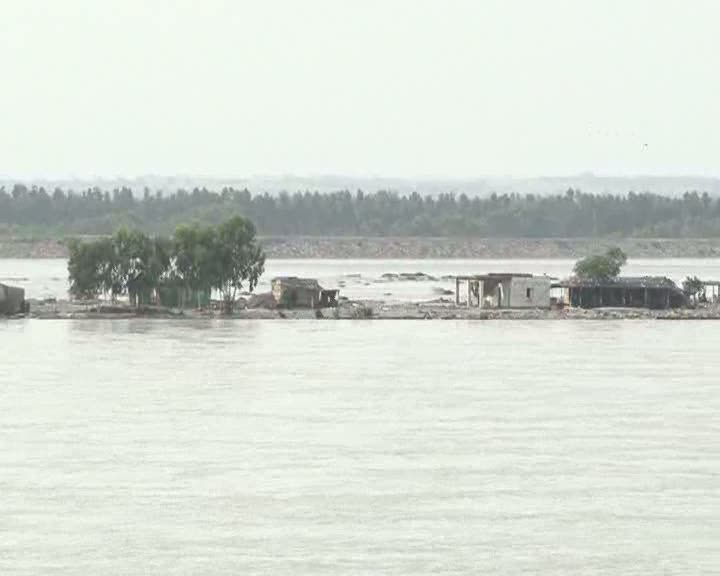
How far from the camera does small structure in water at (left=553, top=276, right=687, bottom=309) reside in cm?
7081

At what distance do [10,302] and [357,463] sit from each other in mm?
40233

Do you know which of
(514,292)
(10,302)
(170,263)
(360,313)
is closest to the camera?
(10,302)

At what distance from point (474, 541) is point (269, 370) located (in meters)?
20.9

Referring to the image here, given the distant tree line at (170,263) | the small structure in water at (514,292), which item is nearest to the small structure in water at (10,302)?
the distant tree line at (170,263)

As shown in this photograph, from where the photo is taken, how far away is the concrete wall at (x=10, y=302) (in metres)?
65.4

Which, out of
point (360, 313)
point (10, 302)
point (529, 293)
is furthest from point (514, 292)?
point (10, 302)

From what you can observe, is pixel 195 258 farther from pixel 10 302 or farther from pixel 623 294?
pixel 623 294

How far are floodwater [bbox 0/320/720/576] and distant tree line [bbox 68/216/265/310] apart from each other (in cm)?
1951

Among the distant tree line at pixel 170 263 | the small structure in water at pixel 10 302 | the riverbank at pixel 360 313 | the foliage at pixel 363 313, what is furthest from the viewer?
the distant tree line at pixel 170 263

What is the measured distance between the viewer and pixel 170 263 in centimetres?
6794

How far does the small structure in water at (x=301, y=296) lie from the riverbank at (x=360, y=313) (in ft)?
1.96

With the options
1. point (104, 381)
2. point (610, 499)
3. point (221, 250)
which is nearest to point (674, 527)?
point (610, 499)

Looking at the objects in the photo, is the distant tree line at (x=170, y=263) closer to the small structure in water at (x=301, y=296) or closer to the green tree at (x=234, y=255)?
the green tree at (x=234, y=255)

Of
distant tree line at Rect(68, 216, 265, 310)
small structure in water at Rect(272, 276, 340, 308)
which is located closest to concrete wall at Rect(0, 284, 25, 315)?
distant tree line at Rect(68, 216, 265, 310)
